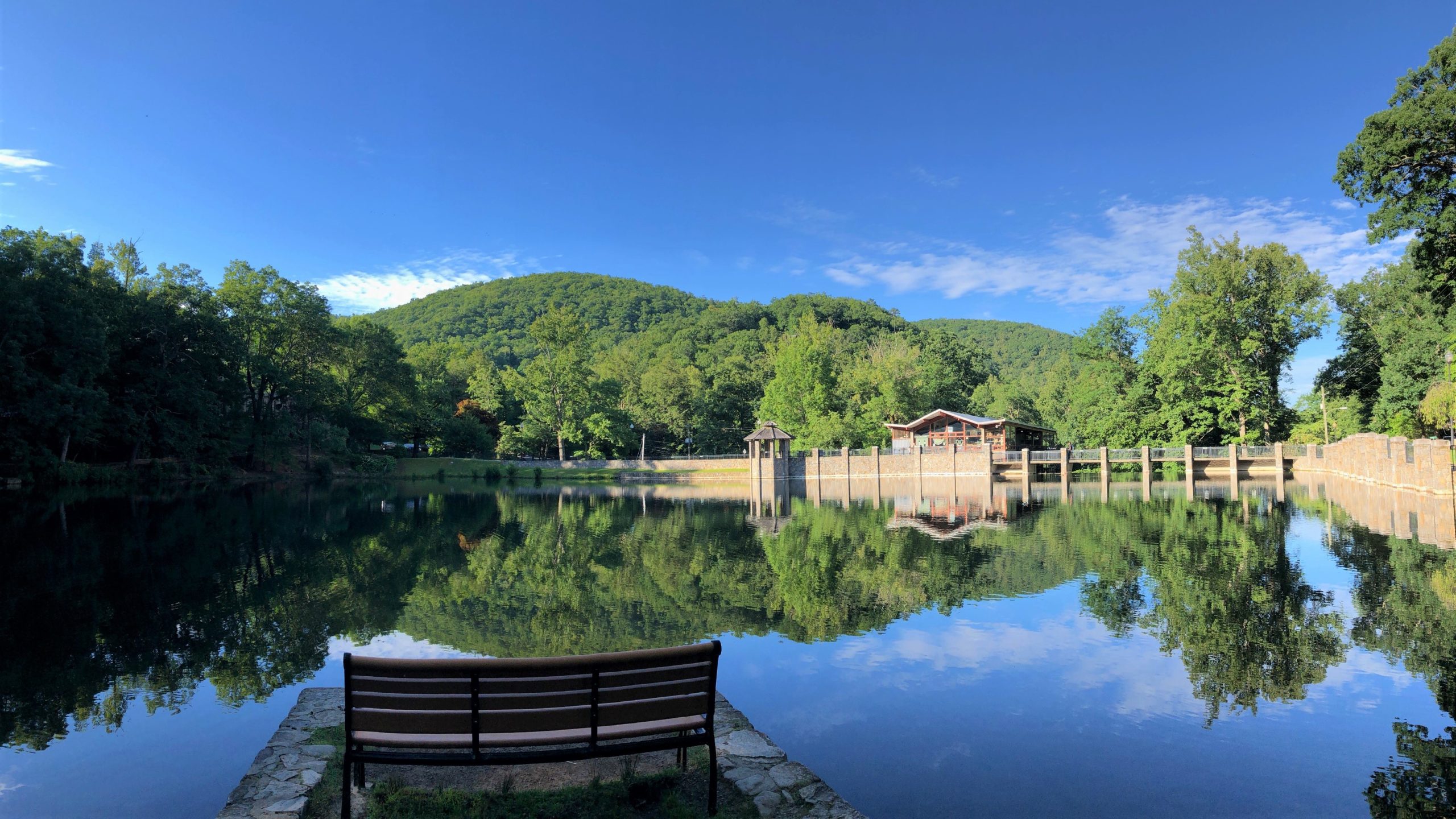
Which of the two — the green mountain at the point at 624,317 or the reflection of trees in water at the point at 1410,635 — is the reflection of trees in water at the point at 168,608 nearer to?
the reflection of trees in water at the point at 1410,635

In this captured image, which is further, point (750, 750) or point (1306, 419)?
point (1306, 419)

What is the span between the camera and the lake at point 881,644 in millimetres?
4840

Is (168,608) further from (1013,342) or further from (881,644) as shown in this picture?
(1013,342)

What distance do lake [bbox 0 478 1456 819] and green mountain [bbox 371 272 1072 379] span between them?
78235 millimetres

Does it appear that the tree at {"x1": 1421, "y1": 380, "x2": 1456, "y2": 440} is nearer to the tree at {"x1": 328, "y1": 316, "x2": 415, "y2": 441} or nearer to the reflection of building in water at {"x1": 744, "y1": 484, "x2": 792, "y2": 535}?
the reflection of building in water at {"x1": 744, "y1": 484, "x2": 792, "y2": 535}

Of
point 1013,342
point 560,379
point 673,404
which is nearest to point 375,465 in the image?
point 560,379

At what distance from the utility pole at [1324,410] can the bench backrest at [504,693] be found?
55.9 meters

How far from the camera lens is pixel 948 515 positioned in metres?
24.3

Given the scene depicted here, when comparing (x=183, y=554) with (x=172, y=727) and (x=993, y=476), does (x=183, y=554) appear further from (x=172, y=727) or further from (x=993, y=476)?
(x=993, y=476)

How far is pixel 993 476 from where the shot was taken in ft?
163

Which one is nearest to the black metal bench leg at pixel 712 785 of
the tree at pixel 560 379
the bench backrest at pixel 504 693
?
the bench backrest at pixel 504 693

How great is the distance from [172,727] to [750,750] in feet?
14.5

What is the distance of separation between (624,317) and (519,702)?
371ft

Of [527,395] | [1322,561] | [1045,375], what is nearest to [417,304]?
[527,395]
